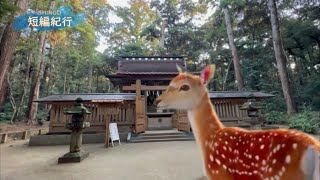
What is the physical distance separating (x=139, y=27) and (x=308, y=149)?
25.0 meters

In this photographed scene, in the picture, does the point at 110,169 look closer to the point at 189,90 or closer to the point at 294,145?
the point at 189,90

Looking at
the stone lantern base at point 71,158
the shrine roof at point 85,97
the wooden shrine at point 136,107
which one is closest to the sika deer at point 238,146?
the stone lantern base at point 71,158

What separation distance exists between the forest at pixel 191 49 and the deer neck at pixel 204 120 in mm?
5669

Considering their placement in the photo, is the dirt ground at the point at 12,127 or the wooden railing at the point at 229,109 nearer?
the dirt ground at the point at 12,127

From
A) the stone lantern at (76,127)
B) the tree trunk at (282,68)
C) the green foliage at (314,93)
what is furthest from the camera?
the green foliage at (314,93)

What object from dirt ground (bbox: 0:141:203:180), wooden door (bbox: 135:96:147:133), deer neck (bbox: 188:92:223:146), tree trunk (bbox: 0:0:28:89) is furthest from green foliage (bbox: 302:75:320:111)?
tree trunk (bbox: 0:0:28:89)

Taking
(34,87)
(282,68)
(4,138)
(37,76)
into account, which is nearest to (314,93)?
(282,68)

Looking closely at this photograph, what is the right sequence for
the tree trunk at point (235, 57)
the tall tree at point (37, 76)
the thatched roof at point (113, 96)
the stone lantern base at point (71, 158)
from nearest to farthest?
the stone lantern base at point (71, 158), the thatched roof at point (113, 96), the tall tree at point (37, 76), the tree trunk at point (235, 57)

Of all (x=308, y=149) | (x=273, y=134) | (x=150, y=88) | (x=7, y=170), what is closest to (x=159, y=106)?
(x=273, y=134)

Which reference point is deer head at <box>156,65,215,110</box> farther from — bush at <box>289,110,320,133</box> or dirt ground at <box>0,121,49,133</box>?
dirt ground at <box>0,121,49,133</box>

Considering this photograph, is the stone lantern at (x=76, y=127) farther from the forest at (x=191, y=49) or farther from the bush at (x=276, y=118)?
the bush at (x=276, y=118)

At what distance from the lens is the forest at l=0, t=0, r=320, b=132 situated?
12.6 m

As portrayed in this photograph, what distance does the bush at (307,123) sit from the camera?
350 inches

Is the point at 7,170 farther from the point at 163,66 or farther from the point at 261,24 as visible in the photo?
the point at 261,24
